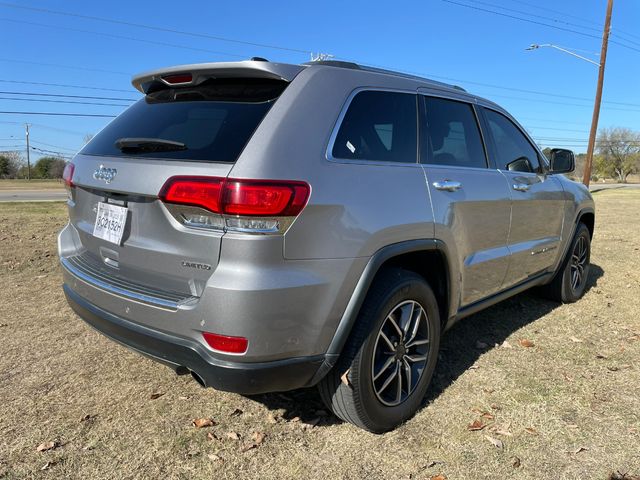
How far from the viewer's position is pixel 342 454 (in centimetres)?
255

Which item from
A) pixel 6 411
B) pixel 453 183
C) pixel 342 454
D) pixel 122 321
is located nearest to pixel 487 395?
pixel 342 454

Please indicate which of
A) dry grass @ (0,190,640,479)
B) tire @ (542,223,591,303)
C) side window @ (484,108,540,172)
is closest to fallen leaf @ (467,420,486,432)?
dry grass @ (0,190,640,479)

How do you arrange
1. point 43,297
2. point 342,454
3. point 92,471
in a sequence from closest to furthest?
point 92,471 < point 342,454 < point 43,297

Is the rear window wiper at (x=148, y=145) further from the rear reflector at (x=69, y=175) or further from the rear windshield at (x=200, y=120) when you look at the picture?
the rear reflector at (x=69, y=175)

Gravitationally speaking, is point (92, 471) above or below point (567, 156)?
below

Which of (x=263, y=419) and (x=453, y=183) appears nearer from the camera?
(x=263, y=419)

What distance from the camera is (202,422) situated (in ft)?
9.15

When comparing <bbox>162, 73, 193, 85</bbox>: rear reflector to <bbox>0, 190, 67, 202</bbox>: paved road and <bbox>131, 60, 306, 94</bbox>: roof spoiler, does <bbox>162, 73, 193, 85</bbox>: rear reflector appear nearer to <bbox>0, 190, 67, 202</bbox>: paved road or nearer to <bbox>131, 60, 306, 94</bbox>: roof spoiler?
<bbox>131, 60, 306, 94</bbox>: roof spoiler

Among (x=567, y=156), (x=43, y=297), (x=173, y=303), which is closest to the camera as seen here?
(x=173, y=303)

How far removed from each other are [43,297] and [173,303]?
3.42 m

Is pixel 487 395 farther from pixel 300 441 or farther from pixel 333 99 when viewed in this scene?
pixel 333 99

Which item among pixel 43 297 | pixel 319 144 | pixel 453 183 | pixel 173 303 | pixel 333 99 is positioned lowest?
pixel 43 297

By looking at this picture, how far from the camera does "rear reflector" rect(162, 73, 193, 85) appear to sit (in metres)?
2.67

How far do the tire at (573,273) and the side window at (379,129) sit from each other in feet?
9.23
